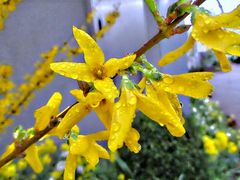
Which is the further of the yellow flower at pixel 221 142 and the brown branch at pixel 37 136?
the yellow flower at pixel 221 142

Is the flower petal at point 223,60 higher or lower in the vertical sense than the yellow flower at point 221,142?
higher

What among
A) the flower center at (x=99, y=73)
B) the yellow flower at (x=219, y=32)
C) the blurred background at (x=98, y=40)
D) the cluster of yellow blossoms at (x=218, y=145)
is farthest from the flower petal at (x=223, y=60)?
the cluster of yellow blossoms at (x=218, y=145)

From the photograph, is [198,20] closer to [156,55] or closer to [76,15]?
[156,55]

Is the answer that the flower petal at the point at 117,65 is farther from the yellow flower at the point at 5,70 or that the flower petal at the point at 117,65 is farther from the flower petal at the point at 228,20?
the yellow flower at the point at 5,70

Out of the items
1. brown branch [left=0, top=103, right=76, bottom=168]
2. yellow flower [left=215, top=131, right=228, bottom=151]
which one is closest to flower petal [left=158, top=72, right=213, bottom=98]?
brown branch [left=0, top=103, right=76, bottom=168]

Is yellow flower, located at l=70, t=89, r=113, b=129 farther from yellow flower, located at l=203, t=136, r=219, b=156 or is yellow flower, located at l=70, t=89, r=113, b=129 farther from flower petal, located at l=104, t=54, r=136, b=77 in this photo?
yellow flower, located at l=203, t=136, r=219, b=156

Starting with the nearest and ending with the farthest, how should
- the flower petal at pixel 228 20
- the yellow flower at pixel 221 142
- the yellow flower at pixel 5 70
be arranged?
the flower petal at pixel 228 20, the yellow flower at pixel 5 70, the yellow flower at pixel 221 142

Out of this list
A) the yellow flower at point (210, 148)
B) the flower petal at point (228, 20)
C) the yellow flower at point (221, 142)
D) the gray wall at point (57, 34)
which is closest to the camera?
the flower petal at point (228, 20)
